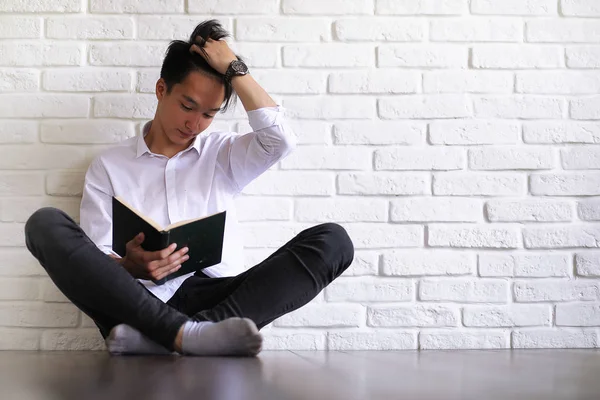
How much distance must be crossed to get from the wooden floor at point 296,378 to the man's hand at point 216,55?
89 cm

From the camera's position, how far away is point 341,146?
250cm

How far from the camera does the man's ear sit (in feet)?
7.63

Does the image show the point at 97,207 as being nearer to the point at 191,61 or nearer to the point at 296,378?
the point at 191,61

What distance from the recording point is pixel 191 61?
7.48 ft

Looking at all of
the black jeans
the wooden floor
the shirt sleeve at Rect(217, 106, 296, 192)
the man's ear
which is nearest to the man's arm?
the shirt sleeve at Rect(217, 106, 296, 192)

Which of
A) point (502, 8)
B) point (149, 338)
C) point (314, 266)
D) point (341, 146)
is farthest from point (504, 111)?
point (149, 338)

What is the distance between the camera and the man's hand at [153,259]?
1.84 metres

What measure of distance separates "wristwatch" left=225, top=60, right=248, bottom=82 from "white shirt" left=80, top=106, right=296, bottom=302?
0.13 meters

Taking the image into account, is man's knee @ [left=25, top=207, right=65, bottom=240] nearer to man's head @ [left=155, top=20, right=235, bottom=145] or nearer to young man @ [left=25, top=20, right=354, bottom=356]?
young man @ [left=25, top=20, right=354, bottom=356]

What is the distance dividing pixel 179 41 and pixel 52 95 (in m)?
0.48

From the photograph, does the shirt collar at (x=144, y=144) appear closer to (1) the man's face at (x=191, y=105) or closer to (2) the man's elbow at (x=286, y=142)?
(1) the man's face at (x=191, y=105)

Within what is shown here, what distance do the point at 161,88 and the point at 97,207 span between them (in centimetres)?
42

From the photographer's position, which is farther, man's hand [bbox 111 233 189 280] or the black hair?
the black hair

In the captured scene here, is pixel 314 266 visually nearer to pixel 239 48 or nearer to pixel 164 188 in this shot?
pixel 164 188
